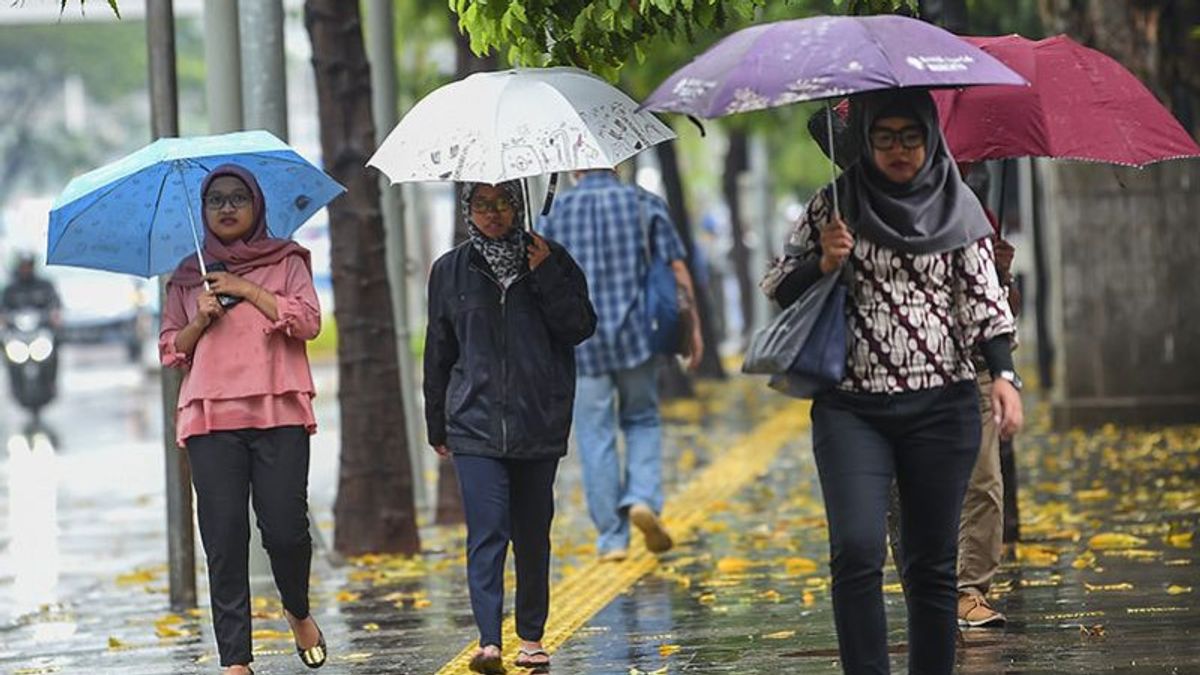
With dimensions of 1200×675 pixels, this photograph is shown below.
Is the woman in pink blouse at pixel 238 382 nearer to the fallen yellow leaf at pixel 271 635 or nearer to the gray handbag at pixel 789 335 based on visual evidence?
the fallen yellow leaf at pixel 271 635

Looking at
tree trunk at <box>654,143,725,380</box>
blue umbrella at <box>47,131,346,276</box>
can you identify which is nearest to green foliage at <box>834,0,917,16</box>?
blue umbrella at <box>47,131,346,276</box>

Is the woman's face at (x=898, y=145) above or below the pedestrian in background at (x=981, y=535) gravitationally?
above

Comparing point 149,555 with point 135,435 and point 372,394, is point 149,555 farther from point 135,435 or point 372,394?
point 135,435

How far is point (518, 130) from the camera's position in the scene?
8.63 metres

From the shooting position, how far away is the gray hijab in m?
7.04

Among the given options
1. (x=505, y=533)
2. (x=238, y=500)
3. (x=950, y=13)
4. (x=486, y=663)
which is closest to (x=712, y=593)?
(x=505, y=533)

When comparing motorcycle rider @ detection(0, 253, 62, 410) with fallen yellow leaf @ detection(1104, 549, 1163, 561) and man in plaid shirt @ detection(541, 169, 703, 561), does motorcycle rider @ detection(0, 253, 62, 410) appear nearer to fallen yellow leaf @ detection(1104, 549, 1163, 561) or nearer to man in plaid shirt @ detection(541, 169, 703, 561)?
man in plaid shirt @ detection(541, 169, 703, 561)

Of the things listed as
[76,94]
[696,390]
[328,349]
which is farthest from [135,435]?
[76,94]

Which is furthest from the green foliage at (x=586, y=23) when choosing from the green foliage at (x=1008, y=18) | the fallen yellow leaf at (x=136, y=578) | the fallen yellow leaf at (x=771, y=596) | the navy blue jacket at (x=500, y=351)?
the green foliage at (x=1008, y=18)

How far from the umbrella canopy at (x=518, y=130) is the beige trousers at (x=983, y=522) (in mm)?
1555

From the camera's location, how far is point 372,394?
1383cm

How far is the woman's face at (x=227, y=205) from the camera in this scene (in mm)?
8656

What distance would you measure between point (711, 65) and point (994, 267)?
979mm

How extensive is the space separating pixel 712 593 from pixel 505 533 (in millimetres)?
2273
